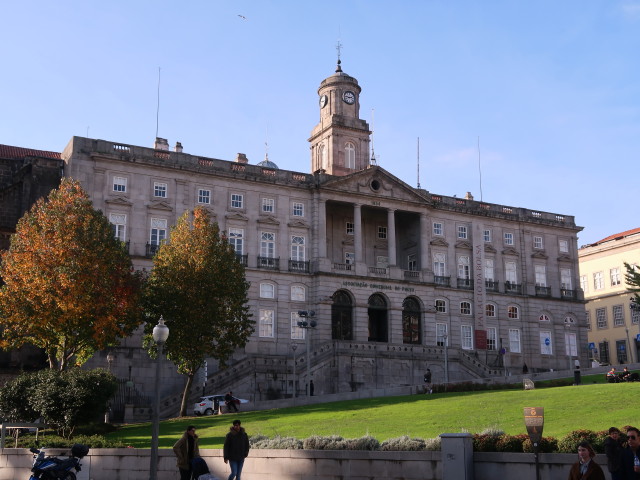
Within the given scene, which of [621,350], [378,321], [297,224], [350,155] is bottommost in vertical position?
[621,350]

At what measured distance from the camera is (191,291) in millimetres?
48094

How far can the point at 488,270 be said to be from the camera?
2963 inches

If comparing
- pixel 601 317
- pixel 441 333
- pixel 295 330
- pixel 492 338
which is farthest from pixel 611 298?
pixel 295 330

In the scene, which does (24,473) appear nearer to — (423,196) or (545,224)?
(423,196)

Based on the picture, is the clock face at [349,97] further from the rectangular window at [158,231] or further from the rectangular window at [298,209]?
the rectangular window at [158,231]

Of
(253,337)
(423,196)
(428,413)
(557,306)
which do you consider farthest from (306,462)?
(557,306)

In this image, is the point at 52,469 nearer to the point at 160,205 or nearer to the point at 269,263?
the point at 160,205

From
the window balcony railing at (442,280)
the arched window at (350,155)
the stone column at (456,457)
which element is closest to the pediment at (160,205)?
the arched window at (350,155)

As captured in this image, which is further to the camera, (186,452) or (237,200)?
(237,200)

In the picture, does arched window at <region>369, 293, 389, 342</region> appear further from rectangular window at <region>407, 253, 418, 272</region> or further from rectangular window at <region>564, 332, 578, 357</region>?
rectangular window at <region>564, 332, 578, 357</region>

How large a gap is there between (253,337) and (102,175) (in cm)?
1657

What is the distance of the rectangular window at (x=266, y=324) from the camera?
63.1 metres

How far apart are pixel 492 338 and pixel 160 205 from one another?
105ft

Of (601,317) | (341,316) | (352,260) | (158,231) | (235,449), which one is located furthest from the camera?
(601,317)
